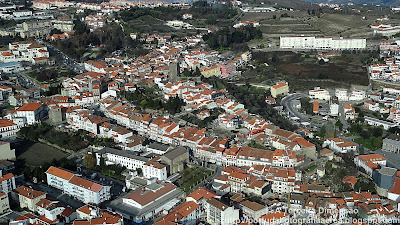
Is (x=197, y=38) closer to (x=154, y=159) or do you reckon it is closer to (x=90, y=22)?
(x=90, y=22)

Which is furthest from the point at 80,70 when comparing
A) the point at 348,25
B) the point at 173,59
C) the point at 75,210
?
the point at 348,25

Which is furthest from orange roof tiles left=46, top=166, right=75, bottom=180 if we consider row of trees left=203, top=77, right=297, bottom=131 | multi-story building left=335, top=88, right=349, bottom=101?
multi-story building left=335, top=88, right=349, bottom=101

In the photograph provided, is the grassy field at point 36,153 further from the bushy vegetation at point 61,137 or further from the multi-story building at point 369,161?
the multi-story building at point 369,161

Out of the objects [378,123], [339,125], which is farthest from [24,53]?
A: [378,123]

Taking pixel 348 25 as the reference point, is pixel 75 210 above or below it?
below

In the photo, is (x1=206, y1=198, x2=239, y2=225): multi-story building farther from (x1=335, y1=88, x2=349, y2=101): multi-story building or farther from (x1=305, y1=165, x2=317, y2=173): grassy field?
(x1=335, y1=88, x2=349, y2=101): multi-story building
